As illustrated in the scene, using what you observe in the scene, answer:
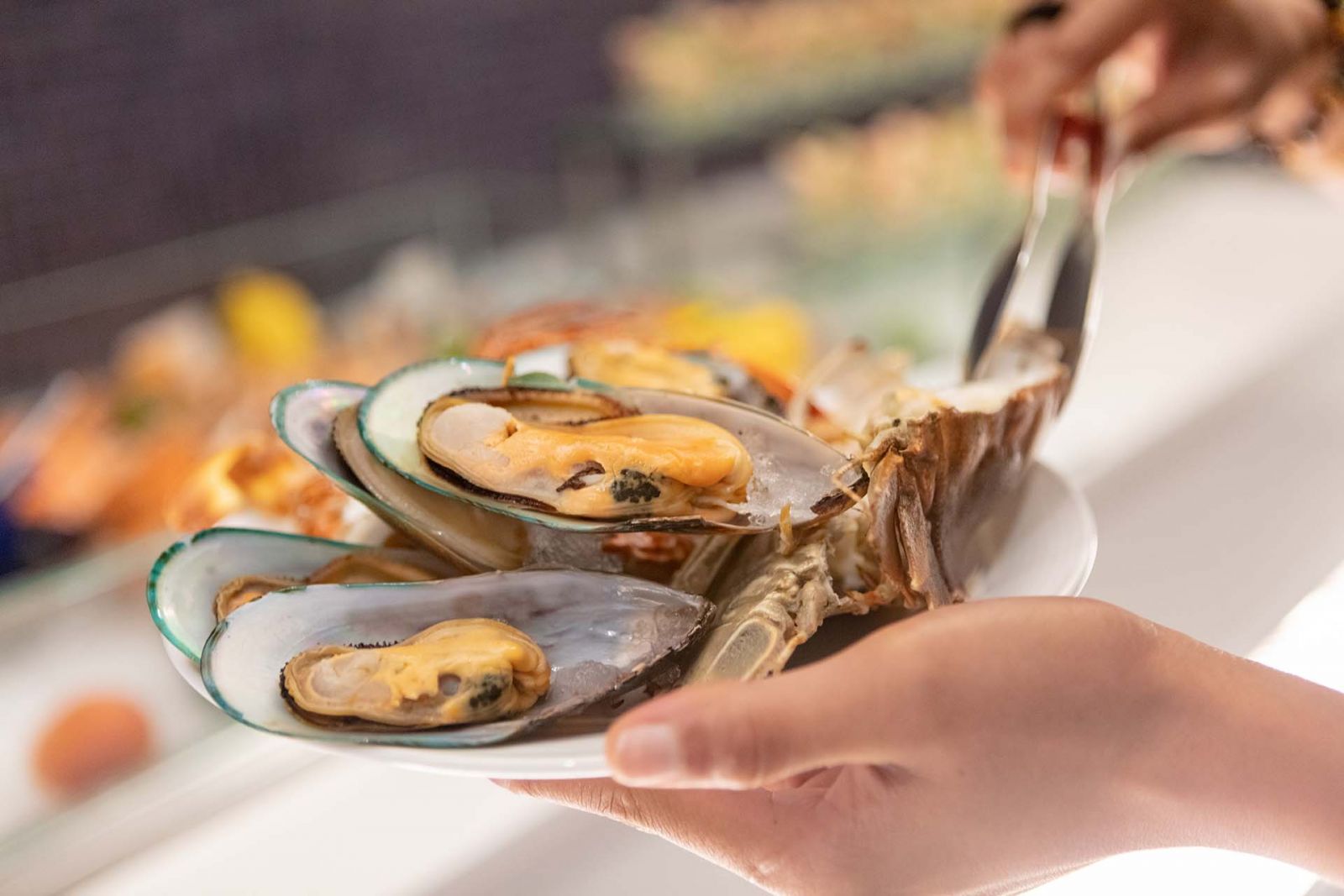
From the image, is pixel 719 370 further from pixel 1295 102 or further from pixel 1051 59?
pixel 1295 102

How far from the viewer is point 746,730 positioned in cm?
49

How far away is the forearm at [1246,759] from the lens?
0.64 meters

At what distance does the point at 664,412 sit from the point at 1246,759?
1.35 ft

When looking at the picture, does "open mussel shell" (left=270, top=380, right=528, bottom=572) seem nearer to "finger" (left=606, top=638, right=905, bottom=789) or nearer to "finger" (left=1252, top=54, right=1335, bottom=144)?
"finger" (left=606, top=638, right=905, bottom=789)

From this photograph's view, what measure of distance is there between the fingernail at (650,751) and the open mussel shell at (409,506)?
0.76 ft

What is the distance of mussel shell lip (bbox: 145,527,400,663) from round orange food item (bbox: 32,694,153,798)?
0.56m

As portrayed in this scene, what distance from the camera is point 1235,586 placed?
1.25 meters

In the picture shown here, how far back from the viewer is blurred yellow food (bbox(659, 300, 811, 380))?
1796mm

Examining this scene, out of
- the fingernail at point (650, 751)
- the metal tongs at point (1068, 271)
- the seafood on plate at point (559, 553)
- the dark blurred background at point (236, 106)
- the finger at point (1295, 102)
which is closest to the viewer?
the fingernail at point (650, 751)

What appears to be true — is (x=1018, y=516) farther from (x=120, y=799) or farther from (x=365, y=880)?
(x=120, y=799)

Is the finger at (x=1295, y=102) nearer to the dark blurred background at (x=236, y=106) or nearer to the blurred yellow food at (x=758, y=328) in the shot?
the blurred yellow food at (x=758, y=328)

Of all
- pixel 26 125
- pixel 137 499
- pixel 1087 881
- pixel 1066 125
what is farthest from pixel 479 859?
pixel 26 125

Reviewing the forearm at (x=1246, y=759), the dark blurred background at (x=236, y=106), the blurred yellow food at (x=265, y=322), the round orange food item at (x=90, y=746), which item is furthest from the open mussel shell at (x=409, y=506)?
the dark blurred background at (x=236, y=106)

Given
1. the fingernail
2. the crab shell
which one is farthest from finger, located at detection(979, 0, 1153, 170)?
the fingernail
